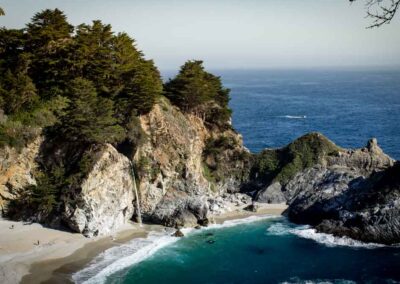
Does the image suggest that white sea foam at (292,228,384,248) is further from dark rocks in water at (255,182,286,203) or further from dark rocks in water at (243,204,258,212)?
dark rocks in water at (255,182,286,203)

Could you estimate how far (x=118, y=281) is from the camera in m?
34.8

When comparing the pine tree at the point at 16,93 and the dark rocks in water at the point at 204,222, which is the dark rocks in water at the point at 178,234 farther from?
the pine tree at the point at 16,93

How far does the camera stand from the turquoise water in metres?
35.5

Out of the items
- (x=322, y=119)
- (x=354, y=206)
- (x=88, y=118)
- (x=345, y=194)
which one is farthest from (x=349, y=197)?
(x=322, y=119)

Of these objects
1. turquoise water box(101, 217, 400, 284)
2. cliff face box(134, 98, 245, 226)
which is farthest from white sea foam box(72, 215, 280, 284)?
cliff face box(134, 98, 245, 226)

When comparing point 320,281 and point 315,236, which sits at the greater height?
point 315,236

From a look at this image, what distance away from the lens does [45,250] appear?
1516 inches

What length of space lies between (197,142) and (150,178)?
32.0ft

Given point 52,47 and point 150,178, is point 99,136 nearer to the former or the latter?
point 150,178

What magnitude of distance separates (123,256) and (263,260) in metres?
12.8

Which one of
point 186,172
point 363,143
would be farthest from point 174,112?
point 363,143

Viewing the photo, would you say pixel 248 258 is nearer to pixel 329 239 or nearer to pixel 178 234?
pixel 178 234

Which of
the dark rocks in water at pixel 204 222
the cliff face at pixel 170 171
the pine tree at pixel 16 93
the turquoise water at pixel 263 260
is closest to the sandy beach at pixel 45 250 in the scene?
the cliff face at pixel 170 171

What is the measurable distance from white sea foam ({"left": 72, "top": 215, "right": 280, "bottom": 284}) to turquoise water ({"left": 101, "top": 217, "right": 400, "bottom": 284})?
2.51ft
